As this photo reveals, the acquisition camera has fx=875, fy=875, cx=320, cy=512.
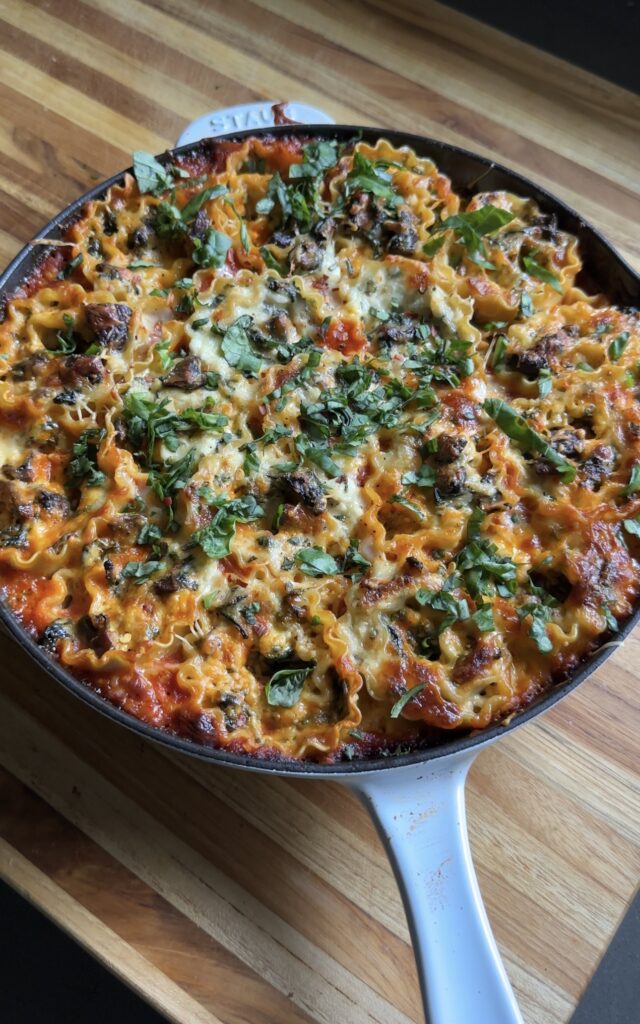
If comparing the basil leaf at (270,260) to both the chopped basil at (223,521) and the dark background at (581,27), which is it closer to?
the chopped basil at (223,521)

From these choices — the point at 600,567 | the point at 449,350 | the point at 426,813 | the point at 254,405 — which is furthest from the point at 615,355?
the point at 426,813

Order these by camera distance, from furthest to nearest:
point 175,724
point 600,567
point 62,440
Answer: point 62,440 < point 600,567 < point 175,724

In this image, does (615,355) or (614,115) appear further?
(614,115)

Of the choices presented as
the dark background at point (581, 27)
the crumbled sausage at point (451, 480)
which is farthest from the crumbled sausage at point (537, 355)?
the dark background at point (581, 27)

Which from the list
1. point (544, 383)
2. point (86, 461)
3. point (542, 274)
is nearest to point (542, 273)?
point (542, 274)

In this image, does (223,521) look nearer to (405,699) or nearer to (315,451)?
(315,451)

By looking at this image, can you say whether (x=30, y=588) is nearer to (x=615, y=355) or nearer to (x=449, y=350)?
(x=449, y=350)

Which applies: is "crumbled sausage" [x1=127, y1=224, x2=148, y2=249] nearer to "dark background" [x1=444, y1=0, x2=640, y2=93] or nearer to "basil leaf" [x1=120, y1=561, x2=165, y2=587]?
"basil leaf" [x1=120, y1=561, x2=165, y2=587]

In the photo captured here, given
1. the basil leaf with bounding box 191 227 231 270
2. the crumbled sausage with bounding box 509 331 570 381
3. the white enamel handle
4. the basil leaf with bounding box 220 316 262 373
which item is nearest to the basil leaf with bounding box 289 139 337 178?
the white enamel handle
